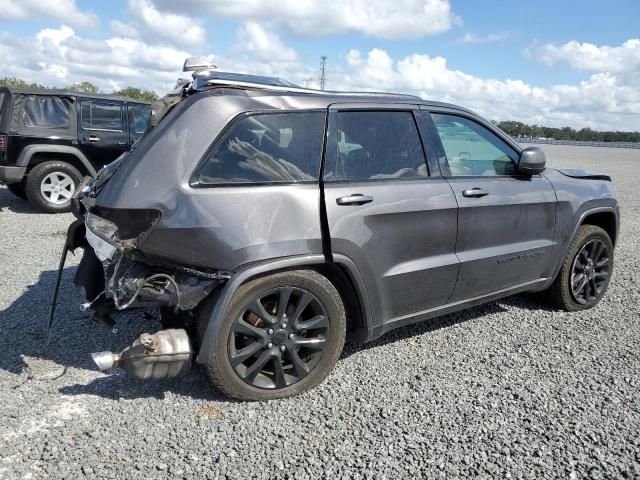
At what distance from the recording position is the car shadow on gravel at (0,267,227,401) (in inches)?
127

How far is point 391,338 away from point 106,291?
2080 millimetres

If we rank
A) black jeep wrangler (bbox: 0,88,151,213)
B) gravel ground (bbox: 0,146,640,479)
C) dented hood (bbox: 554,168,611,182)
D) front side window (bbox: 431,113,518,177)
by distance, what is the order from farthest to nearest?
1. black jeep wrangler (bbox: 0,88,151,213)
2. dented hood (bbox: 554,168,611,182)
3. front side window (bbox: 431,113,518,177)
4. gravel ground (bbox: 0,146,640,479)

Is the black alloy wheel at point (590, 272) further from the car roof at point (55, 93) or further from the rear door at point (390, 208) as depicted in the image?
the car roof at point (55, 93)

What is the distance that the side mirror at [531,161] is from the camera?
3.95 metres

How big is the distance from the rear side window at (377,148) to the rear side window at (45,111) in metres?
6.92

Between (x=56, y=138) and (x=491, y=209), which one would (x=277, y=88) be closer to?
(x=491, y=209)

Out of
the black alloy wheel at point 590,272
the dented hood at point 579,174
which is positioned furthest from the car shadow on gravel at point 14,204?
the black alloy wheel at point 590,272

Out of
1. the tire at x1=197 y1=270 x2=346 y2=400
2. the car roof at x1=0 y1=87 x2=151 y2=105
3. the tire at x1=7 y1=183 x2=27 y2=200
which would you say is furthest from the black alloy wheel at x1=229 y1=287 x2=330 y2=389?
the tire at x1=7 y1=183 x2=27 y2=200

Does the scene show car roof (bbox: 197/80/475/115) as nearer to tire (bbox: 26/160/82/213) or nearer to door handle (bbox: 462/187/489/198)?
door handle (bbox: 462/187/489/198)

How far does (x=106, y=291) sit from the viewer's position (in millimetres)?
3031

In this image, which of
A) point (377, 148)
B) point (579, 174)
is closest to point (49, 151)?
point (377, 148)

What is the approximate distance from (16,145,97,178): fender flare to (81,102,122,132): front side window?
462 millimetres

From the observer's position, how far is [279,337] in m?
3.09

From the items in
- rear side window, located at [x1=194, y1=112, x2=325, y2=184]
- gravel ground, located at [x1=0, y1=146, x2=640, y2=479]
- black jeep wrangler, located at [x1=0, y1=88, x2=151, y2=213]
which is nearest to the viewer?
gravel ground, located at [x1=0, y1=146, x2=640, y2=479]
